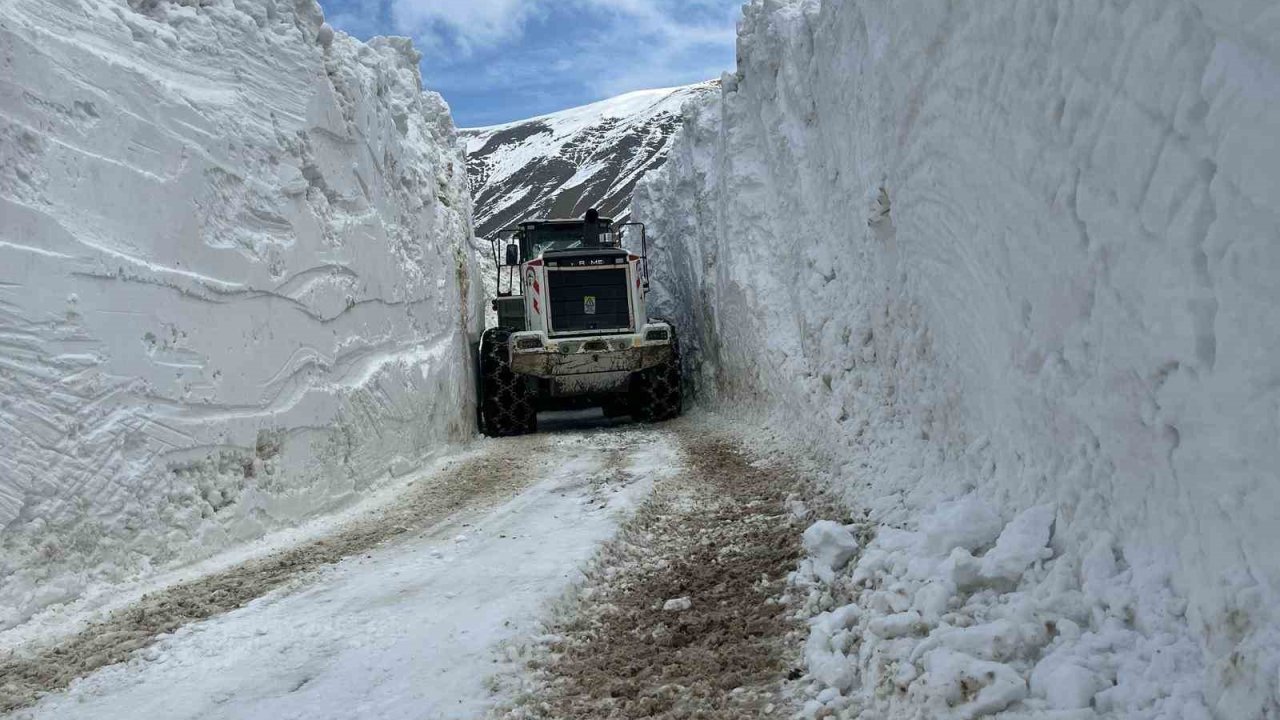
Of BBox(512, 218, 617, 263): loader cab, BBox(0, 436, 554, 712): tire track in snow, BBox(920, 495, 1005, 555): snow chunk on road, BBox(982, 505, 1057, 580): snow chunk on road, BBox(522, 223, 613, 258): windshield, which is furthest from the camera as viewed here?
BBox(522, 223, 613, 258): windshield

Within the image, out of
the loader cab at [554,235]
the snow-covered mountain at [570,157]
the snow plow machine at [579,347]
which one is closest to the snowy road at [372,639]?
the snow plow machine at [579,347]

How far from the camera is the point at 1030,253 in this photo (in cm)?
332

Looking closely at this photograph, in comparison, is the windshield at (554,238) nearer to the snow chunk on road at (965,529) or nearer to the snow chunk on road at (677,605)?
the snow chunk on road at (677,605)

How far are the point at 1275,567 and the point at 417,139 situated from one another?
11.2 m

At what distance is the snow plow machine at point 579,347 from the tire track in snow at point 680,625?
606 centimetres

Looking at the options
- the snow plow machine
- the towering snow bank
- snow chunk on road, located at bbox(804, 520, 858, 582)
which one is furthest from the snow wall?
the snow plow machine

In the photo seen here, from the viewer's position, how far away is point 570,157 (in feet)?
444

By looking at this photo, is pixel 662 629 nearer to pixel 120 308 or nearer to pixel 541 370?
pixel 120 308

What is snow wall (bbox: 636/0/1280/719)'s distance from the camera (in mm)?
2033

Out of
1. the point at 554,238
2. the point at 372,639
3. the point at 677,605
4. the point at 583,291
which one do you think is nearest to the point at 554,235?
the point at 554,238

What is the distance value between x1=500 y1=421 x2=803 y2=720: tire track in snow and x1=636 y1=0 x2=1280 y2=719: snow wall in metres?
0.46

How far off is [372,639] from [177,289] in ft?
9.79

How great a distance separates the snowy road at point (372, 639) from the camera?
3.11 m

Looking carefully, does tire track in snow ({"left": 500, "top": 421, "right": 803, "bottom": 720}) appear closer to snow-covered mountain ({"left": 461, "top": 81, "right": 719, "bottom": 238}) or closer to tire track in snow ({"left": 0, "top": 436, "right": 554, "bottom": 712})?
tire track in snow ({"left": 0, "top": 436, "right": 554, "bottom": 712})
